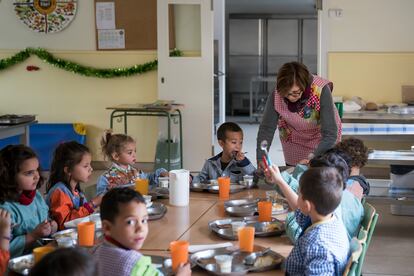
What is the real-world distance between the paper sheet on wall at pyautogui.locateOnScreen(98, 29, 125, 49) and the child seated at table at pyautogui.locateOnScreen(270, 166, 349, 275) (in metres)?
5.70

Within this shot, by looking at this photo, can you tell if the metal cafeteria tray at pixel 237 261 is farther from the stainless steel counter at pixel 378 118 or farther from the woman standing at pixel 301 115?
the stainless steel counter at pixel 378 118

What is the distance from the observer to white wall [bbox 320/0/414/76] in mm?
7160

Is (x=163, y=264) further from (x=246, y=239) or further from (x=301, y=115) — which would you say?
(x=301, y=115)

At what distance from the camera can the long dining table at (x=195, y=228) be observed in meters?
2.46

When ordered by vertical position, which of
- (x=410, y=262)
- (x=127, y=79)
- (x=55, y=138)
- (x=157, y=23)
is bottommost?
(x=410, y=262)

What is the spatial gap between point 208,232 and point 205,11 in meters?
5.00

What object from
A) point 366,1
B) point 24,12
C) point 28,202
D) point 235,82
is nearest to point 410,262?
point 28,202

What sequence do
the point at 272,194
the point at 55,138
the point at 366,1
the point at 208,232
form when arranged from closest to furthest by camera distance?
the point at 208,232 → the point at 272,194 → the point at 366,1 → the point at 55,138

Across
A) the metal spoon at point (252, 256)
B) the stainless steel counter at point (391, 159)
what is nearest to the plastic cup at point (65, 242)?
the metal spoon at point (252, 256)

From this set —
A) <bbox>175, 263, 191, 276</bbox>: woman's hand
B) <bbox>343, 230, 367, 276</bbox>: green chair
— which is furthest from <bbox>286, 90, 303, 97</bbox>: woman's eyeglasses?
<bbox>175, 263, 191, 276</bbox>: woman's hand

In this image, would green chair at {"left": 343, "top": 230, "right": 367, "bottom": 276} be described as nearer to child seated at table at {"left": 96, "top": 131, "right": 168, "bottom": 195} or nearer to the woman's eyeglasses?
the woman's eyeglasses

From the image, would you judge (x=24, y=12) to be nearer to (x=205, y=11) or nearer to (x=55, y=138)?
(x=55, y=138)

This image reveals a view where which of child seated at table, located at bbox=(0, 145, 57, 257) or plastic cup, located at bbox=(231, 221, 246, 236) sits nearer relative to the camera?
plastic cup, located at bbox=(231, 221, 246, 236)

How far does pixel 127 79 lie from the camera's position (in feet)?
25.7
